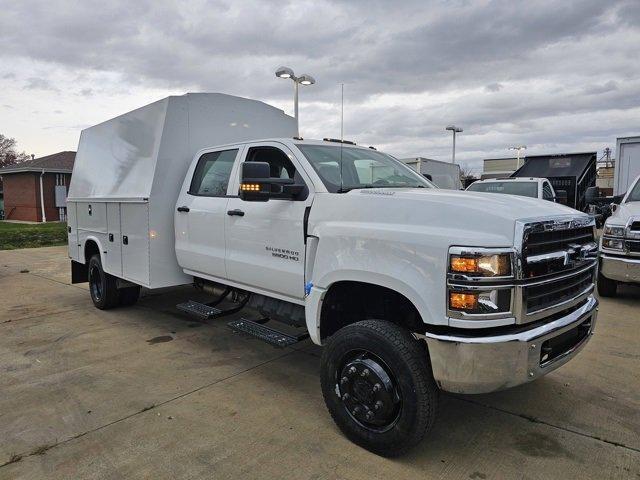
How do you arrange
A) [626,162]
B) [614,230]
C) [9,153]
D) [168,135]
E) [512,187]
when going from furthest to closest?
1. [9,153]
2. [626,162]
3. [512,187]
4. [614,230]
5. [168,135]

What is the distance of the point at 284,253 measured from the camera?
12.6 ft

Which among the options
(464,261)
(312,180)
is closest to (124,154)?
(312,180)

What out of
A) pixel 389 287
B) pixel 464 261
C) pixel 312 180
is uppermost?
pixel 312 180

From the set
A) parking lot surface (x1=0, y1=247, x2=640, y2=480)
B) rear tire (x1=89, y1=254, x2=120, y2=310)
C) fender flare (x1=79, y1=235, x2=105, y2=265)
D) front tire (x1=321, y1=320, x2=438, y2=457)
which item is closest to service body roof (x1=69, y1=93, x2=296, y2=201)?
fender flare (x1=79, y1=235, x2=105, y2=265)

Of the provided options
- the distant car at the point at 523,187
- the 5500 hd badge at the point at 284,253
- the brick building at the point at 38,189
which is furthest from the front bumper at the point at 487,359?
the brick building at the point at 38,189

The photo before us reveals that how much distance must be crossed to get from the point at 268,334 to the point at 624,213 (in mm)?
5861

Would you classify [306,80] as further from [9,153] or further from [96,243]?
[9,153]

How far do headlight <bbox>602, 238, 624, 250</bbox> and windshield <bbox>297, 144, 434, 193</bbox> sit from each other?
3991 millimetres

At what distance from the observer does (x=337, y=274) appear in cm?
320

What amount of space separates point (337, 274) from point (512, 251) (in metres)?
1.14

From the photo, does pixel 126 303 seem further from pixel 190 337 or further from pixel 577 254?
pixel 577 254

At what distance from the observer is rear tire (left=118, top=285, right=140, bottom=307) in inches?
263

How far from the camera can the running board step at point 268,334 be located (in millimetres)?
3814

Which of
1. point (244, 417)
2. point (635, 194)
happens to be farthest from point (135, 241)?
point (635, 194)
